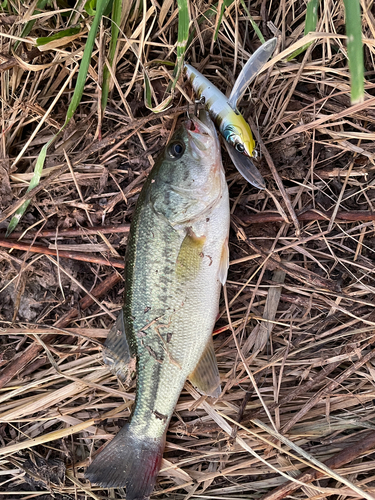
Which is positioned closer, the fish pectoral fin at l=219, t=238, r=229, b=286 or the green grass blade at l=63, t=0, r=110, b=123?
the green grass blade at l=63, t=0, r=110, b=123

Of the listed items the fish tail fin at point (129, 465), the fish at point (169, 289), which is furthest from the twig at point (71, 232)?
the fish tail fin at point (129, 465)

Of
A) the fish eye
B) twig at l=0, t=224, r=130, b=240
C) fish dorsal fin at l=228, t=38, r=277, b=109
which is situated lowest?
twig at l=0, t=224, r=130, b=240

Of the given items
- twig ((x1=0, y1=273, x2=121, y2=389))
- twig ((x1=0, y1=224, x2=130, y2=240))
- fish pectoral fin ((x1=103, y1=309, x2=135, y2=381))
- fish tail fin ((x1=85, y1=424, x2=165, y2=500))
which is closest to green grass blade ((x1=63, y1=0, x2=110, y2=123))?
twig ((x1=0, y1=224, x2=130, y2=240))

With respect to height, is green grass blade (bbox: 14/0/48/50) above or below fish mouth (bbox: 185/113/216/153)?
above

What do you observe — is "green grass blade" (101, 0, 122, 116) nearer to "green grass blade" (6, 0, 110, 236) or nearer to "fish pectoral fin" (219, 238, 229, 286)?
"green grass blade" (6, 0, 110, 236)

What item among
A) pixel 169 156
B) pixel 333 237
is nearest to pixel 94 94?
pixel 169 156

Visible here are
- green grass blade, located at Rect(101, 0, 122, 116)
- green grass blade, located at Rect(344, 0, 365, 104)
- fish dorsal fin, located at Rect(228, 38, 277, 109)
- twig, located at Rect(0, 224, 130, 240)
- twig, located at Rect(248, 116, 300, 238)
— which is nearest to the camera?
green grass blade, located at Rect(344, 0, 365, 104)

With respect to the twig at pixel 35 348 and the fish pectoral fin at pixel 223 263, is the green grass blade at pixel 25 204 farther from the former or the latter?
the fish pectoral fin at pixel 223 263
